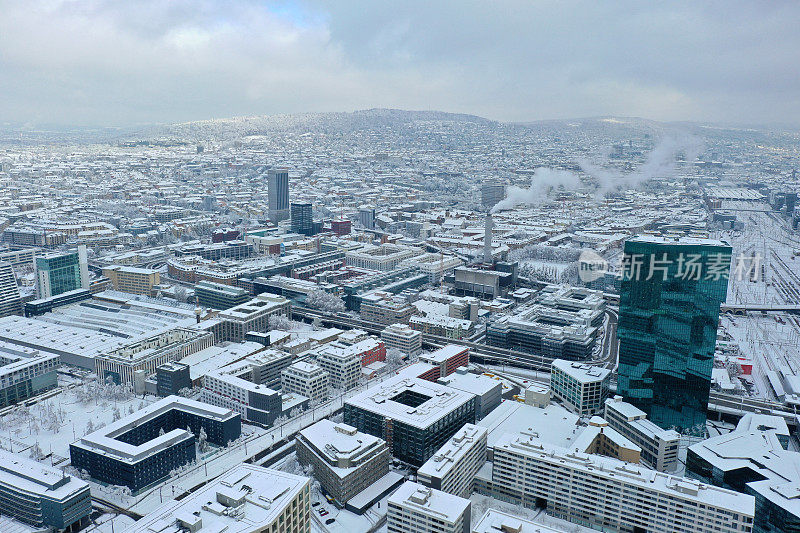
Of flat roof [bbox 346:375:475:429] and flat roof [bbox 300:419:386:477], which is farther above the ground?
flat roof [bbox 346:375:475:429]

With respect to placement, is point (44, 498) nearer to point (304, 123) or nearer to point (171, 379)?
point (171, 379)

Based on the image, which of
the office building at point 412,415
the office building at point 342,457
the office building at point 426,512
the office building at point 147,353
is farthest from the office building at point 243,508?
the office building at point 147,353

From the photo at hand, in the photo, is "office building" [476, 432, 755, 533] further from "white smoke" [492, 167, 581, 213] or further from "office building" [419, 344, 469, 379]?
"white smoke" [492, 167, 581, 213]

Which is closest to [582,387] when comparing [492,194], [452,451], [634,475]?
[634,475]

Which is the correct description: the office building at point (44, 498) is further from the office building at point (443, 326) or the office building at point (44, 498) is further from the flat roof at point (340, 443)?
the office building at point (443, 326)

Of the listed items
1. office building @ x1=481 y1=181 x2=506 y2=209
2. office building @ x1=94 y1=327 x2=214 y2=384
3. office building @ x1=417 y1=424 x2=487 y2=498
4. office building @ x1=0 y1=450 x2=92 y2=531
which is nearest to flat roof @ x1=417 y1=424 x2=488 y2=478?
office building @ x1=417 y1=424 x2=487 y2=498

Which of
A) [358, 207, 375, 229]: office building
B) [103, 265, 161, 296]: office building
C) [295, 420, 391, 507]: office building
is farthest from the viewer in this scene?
[358, 207, 375, 229]: office building
